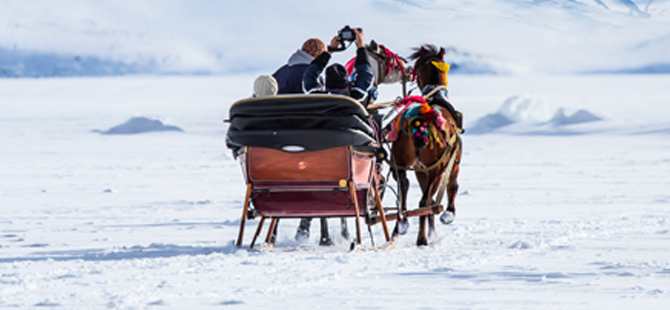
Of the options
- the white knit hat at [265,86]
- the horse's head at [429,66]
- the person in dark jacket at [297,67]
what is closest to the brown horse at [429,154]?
the horse's head at [429,66]

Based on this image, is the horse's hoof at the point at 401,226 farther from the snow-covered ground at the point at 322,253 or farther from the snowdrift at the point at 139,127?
the snowdrift at the point at 139,127

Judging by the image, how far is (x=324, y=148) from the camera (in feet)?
17.5

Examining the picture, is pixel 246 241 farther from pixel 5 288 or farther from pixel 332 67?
pixel 5 288

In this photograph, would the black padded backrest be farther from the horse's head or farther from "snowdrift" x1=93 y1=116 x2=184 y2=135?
"snowdrift" x1=93 y1=116 x2=184 y2=135

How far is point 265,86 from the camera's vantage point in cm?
573

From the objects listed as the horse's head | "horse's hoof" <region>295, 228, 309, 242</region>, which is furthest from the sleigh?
the horse's head

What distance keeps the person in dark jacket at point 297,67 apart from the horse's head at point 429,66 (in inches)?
38.6

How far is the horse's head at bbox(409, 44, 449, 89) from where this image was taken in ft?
22.0

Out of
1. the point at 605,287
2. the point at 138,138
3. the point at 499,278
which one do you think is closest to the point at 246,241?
the point at 499,278

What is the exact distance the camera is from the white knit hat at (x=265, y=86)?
5730 mm

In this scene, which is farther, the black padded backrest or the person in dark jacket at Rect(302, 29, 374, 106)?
the person in dark jacket at Rect(302, 29, 374, 106)

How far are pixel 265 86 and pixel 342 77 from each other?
21.2 inches

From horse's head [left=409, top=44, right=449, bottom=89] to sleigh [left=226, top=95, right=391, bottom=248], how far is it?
50.4 inches

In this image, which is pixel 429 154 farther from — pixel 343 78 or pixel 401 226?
pixel 343 78
